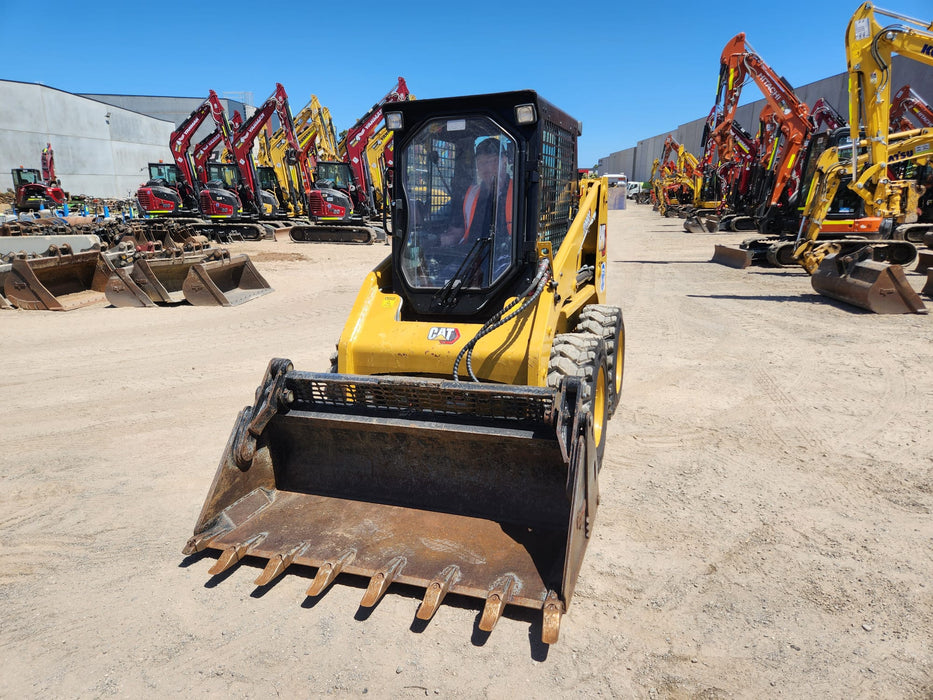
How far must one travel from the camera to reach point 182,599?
284 cm

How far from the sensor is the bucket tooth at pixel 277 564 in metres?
2.80

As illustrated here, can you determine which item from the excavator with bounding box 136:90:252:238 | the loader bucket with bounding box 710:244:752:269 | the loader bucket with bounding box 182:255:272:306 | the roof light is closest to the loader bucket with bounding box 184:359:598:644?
the roof light

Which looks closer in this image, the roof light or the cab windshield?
the roof light

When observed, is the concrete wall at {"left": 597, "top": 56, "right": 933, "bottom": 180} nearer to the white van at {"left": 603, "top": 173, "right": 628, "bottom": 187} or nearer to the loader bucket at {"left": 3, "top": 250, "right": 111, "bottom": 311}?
the white van at {"left": 603, "top": 173, "right": 628, "bottom": 187}

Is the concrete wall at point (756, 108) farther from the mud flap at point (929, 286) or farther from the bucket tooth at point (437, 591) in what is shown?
the bucket tooth at point (437, 591)

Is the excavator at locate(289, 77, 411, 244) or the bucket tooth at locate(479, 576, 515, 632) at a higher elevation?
the excavator at locate(289, 77, 411, 244)

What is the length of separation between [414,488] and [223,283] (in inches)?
327

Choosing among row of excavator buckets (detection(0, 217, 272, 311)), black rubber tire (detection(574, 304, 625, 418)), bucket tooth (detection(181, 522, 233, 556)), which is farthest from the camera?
row of excavator buckets (detection(0, 217, 272, 311))

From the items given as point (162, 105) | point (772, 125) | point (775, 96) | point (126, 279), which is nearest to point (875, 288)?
point (775, 96)

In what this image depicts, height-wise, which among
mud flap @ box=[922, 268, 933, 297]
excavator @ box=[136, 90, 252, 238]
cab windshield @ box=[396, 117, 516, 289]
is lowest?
mud flap @ box=[922, 268, 933, 297]

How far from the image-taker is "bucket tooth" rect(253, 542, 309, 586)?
2799mm

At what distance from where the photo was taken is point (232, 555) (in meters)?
2.95

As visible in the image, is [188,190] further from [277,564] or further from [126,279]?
[277,564]

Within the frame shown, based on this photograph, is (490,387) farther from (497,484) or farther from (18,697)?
(18,697)
